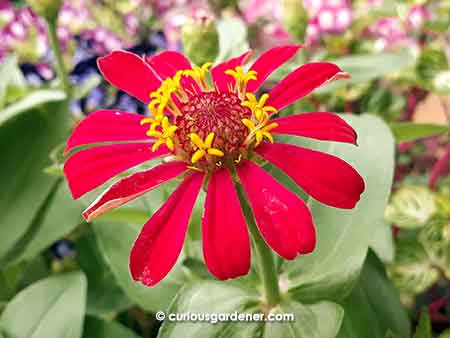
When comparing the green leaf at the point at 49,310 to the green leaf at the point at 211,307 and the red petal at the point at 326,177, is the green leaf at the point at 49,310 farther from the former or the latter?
the red petal at the point at 326,177

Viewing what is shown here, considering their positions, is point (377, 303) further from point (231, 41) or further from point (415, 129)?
point (231, 41)

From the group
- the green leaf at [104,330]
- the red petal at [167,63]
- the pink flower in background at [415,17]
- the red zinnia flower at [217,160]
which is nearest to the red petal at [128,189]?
the red zinnia flower at [217,160]

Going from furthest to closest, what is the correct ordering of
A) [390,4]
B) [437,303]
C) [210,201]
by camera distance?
[390,4] < [437,303] < [210,201]

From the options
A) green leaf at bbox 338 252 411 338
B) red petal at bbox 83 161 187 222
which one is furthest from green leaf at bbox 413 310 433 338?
red petal at bbox 83 161 187 222

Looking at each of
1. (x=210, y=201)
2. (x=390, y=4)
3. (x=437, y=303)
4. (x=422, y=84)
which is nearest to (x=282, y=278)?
(x=210, y=201)

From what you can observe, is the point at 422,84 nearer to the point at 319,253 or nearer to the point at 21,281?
the point at 319,253

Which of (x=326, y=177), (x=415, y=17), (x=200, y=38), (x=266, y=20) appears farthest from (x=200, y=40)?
(x=266, y=20)

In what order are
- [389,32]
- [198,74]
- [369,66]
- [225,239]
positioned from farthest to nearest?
[389,32]
[369,66]
[198,74]
[225,239]
